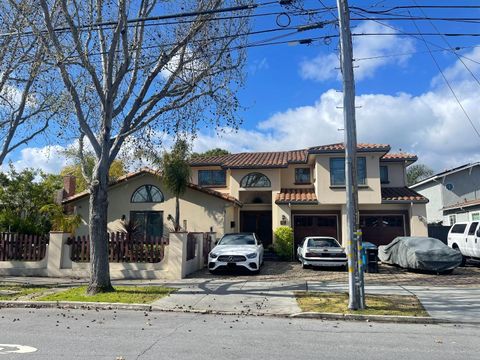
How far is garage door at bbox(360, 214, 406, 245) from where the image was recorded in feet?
75.2

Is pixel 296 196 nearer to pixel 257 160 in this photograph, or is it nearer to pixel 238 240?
pixel 257 160

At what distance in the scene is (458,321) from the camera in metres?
8.72

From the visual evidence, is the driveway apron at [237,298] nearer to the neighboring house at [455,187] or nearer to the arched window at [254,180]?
the arched window at [254,180]

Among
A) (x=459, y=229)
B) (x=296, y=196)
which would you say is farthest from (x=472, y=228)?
(x=296, y=196)

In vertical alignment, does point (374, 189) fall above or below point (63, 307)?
above

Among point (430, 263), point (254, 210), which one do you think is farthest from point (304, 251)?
point (254, 210)

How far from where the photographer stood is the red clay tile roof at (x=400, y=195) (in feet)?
71.6

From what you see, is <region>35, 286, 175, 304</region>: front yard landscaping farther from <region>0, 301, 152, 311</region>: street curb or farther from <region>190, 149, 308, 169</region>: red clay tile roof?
<region>190, 149, 308, 169</region>: red clay tile roof

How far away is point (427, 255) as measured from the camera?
51.5ft

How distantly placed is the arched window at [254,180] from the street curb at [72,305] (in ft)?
48.0

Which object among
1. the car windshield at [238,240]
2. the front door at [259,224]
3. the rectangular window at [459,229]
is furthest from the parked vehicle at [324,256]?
the front door at [259,224]

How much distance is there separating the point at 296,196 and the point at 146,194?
8.12m

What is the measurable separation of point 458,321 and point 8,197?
72.8 ft

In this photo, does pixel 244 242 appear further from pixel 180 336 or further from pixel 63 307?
pixel 180 336
